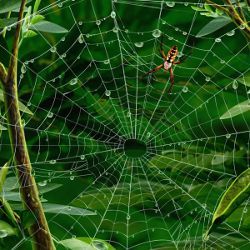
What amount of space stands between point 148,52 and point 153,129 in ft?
0.38

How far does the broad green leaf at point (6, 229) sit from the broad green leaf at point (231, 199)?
217 millimetres

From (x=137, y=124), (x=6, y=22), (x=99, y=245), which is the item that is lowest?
(x=99, y=245)

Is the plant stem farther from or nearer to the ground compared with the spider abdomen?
nearer to the ground

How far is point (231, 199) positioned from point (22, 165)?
225 mm

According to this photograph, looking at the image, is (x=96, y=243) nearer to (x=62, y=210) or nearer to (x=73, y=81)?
(x=62, y=210)

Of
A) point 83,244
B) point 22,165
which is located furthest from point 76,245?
point 22,165

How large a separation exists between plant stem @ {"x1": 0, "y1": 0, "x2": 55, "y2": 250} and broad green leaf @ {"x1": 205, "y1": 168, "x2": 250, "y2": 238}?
194 millimetres

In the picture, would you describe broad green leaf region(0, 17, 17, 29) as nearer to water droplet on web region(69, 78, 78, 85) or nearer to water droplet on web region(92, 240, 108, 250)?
water droplet on web region(69, 78, 78, 85)

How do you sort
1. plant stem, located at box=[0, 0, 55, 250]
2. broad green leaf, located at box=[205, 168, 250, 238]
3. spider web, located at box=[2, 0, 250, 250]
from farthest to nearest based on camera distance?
spider web, located at box=[2, 0, 250, 250] → plant stem, located at box=[0, 0, 55, 250] → broad green leaf, located at box=[205, 168, 250, 238]

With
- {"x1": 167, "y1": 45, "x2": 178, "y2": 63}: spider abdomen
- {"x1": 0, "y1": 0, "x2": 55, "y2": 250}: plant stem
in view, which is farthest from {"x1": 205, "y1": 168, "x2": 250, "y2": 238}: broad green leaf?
{"x1": 167, "y1": 45, "x2": 178, "y2": 63}: spider abdomen

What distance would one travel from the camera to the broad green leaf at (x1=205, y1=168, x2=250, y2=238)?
336 mm

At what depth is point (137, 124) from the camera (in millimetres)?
789

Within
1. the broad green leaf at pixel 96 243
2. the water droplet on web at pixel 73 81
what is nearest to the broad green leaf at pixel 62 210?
the broad green leaf at pixel 96 243

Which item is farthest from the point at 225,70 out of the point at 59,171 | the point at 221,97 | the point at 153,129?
the point at 59,171
